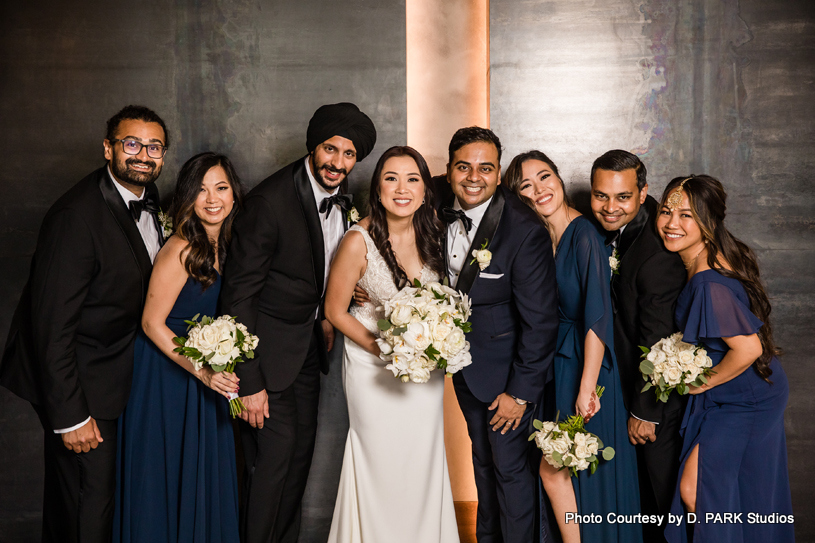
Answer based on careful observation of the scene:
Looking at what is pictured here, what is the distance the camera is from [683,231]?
9.64ft

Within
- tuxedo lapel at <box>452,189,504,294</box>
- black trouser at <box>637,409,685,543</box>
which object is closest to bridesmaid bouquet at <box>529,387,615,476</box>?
black trouser at <box>637,409,685,543</box>

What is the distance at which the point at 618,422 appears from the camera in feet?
10.1

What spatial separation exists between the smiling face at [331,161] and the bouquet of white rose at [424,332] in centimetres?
85

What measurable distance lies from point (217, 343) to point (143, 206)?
0.91 m

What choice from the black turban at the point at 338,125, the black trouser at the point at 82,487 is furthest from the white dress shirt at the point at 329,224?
the black trouser at the point at 82,487

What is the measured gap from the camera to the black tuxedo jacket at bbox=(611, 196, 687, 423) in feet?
9.80

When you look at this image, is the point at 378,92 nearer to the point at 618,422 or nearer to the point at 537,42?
the point at 537,42

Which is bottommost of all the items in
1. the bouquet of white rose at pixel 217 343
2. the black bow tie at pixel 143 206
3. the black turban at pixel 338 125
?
the bouquet of white rose at pixel 217 343

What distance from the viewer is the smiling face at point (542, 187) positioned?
321cm

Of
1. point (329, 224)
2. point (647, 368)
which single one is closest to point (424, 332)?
point (329, 224)

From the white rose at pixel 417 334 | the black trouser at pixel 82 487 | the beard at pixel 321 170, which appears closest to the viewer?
the white rose at pixel 417 334

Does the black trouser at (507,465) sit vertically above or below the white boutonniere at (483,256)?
below

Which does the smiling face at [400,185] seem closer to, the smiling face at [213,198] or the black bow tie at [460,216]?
the black bow tie at [460,216]

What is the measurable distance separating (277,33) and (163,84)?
0.90 metres
